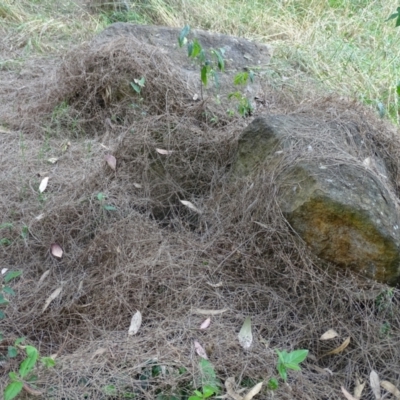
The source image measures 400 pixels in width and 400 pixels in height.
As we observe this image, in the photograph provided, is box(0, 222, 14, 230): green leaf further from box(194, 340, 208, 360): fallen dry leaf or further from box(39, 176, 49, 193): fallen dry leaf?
box(194, 340, 208, 360): fallen dry leaf

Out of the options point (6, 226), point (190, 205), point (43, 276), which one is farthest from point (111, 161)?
point (43, 276)

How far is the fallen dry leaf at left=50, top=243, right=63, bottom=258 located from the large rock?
1.00m

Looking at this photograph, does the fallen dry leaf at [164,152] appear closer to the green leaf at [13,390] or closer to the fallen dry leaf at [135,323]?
the fallen dry leaf at [135,323]

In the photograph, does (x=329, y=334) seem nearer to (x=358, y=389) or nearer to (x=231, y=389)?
(x=358, y=389)

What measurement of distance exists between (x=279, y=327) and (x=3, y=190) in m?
1.74

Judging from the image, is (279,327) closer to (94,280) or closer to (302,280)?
(302,280)

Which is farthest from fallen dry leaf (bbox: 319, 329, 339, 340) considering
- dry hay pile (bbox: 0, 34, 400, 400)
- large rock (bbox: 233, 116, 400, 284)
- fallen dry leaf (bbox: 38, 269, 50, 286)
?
fallen dry leaf (bbox: 38, 269, 50, 286)

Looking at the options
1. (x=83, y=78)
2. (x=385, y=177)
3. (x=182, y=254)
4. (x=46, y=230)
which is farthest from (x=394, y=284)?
(x=83, y=78)

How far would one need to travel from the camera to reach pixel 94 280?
9.07 feet

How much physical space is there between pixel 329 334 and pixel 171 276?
695 mm

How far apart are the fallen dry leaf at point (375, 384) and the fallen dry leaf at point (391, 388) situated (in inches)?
0.8

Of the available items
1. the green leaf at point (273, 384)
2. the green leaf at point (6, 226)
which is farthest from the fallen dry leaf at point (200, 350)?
the green leaf at point (6, 226)

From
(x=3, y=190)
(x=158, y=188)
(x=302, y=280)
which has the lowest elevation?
(x=3, y=190)

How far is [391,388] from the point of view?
237 centimetres
